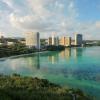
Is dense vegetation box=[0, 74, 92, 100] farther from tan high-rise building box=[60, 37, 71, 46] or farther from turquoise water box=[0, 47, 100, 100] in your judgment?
tan high-rise building box=[60, 37, 71, 46]

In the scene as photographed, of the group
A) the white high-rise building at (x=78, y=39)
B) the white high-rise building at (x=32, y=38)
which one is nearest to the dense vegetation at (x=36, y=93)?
the white high-rise building at (x=32, y=38)

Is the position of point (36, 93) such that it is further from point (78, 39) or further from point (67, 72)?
point (78, 39)

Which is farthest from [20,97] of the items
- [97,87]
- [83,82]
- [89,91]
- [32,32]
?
[32,32]

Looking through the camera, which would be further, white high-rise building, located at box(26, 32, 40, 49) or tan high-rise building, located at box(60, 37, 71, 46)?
tan high-rise building, located at box(60, 37, 71, 46)

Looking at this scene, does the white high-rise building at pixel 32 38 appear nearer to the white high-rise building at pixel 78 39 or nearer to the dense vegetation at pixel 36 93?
the white high-rise building at pixel 78 39

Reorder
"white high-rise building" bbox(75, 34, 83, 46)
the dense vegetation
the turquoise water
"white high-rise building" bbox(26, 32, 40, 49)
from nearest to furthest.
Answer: the dense vegetation
the turquoise water
"white high-rise building" bbox(26, 32, 40, 49)
"white high-rise building" bbox(75, 34, 83, 46)

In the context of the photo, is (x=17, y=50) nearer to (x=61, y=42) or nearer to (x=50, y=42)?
(x=50, y=42)

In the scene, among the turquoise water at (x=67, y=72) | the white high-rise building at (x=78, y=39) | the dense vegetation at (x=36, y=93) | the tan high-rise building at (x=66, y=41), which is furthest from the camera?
the white high-rise building at (x=78, y=39)

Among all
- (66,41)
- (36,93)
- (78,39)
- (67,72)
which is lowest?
(67,72)

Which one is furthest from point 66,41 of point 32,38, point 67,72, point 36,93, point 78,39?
point 36,93

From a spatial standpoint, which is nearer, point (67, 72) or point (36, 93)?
point (36, 93)

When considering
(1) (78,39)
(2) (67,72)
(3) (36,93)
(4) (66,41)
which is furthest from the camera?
(1) (78,39)

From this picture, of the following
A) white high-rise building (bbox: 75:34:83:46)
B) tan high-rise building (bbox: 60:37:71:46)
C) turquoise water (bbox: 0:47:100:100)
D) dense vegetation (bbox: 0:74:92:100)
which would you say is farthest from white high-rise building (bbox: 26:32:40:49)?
dense vegetation (bbox: 0:74:92:100)

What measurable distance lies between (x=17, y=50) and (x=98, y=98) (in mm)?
28145
